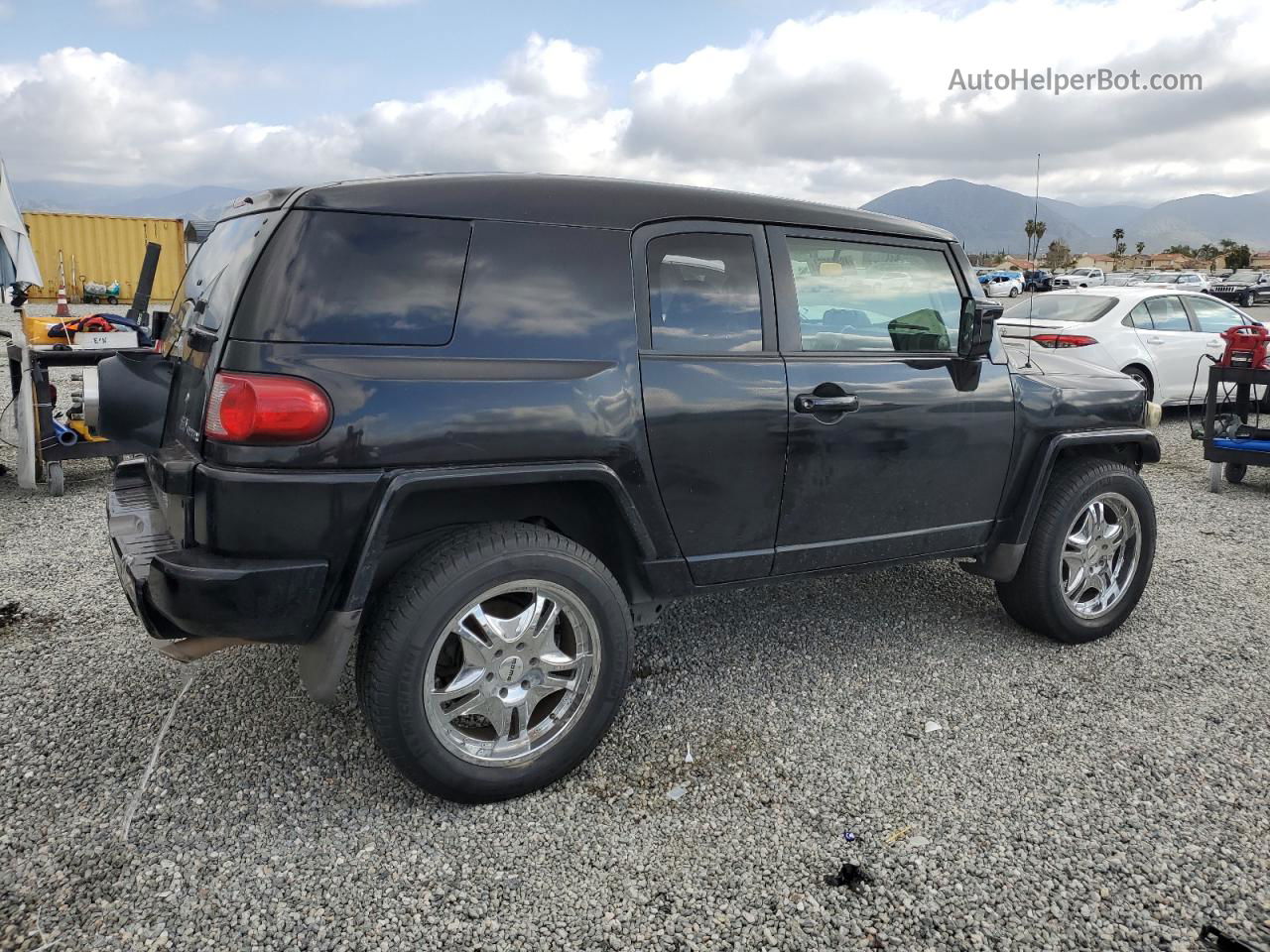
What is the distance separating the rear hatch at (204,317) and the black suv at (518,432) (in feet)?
0.06

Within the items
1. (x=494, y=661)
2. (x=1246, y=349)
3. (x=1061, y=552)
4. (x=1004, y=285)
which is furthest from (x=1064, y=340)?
(x=1004, y=285)

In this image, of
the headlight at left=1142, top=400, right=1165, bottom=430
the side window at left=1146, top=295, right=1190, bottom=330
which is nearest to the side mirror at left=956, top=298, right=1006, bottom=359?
the headlight at left=1142, top=400, right=1165, bottom=430

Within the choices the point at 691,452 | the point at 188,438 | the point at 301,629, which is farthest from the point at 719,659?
the point at 188,438

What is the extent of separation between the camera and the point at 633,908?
236 centimetres

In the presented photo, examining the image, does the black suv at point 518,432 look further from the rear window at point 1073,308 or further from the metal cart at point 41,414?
the rear window at point 1073,308

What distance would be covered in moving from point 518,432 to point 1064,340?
28.0ft

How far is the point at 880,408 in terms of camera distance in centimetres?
335

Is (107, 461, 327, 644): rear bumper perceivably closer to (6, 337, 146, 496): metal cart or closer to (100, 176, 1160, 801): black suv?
(100, 176, 1160, 801): black suv

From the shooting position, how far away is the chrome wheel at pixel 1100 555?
13.2ft

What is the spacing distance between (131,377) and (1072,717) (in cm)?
364

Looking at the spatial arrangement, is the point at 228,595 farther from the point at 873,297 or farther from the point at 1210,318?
the point at 1210,318

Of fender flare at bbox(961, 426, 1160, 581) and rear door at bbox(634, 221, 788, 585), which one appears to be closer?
rear door at bbox(634, 221, 788, 585)

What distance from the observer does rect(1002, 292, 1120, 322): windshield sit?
991 centimetres

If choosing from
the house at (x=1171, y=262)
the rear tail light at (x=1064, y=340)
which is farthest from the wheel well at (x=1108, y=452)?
the house at (x=1171, y=262)
